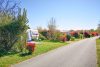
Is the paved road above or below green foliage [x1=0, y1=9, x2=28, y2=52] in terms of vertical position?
below

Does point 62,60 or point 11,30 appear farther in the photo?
point 11,30

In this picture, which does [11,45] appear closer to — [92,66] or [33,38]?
[92,66]

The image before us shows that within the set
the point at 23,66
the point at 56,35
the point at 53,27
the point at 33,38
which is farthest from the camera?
the point at 53,27

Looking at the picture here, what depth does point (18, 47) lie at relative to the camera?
22.3m

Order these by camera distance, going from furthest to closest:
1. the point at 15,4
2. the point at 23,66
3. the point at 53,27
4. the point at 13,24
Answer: the point at 53,27, the point at 15,4, the point at 13,24, the point at 23,66

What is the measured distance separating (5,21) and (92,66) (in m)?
12.6

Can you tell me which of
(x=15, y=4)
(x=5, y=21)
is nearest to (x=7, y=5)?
(x=15, y=4)

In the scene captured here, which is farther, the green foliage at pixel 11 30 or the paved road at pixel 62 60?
the green foliage at pixel 11 30

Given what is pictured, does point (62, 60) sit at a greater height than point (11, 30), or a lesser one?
lesser

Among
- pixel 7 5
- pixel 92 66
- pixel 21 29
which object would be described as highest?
pixel 7 5

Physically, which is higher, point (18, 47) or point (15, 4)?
point (15, 4)

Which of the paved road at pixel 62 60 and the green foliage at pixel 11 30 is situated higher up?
the green foliage at pixel 11 30

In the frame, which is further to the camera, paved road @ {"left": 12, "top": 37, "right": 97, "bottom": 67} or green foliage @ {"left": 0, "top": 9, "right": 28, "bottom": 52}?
green foliage @ {"left": 0, "top": 9, "right": 28, "bottom": 52}

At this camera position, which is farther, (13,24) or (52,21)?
(52,21)
